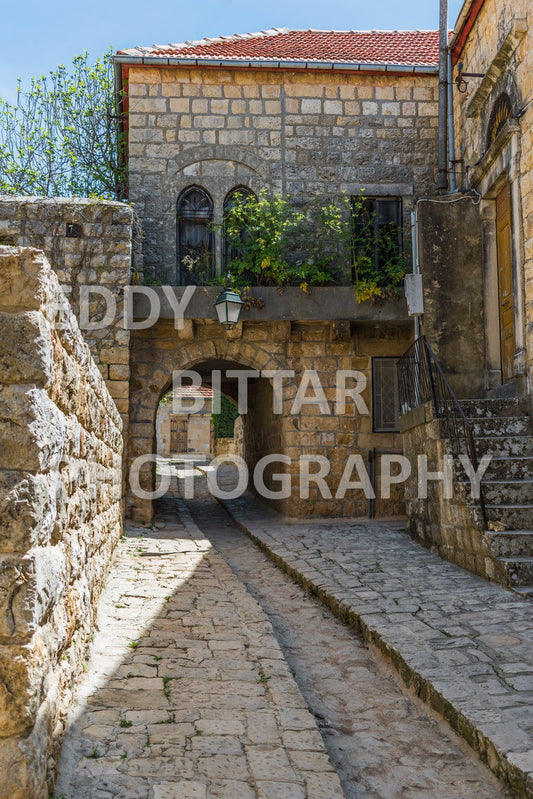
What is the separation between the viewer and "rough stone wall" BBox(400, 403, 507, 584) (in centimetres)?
570

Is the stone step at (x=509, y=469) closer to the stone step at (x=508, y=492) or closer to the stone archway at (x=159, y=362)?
the stone step at (x=508, y=492)

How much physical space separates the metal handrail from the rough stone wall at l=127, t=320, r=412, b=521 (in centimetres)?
163

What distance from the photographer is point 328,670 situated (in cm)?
410

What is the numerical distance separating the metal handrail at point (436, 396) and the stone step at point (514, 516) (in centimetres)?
14

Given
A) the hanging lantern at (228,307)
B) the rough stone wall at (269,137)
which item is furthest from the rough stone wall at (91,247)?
the rough stone wall at (269,137)

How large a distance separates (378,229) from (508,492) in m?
5.65

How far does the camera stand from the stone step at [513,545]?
5.37 metres

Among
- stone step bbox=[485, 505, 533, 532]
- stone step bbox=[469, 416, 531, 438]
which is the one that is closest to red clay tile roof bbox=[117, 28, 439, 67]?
stone step bbox=[469, 416, 531, 438]

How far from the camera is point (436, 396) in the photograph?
7.31m

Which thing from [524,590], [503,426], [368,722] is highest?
[503,426]

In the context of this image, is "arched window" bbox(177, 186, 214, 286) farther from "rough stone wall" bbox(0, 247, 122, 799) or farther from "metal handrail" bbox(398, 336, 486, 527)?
"rough stone wall" bbox(0, 247, 122, 799)

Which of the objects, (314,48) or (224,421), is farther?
(224,421)

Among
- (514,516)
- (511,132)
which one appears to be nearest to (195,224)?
(511,132)

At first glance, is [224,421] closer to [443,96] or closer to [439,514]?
[443,96]
